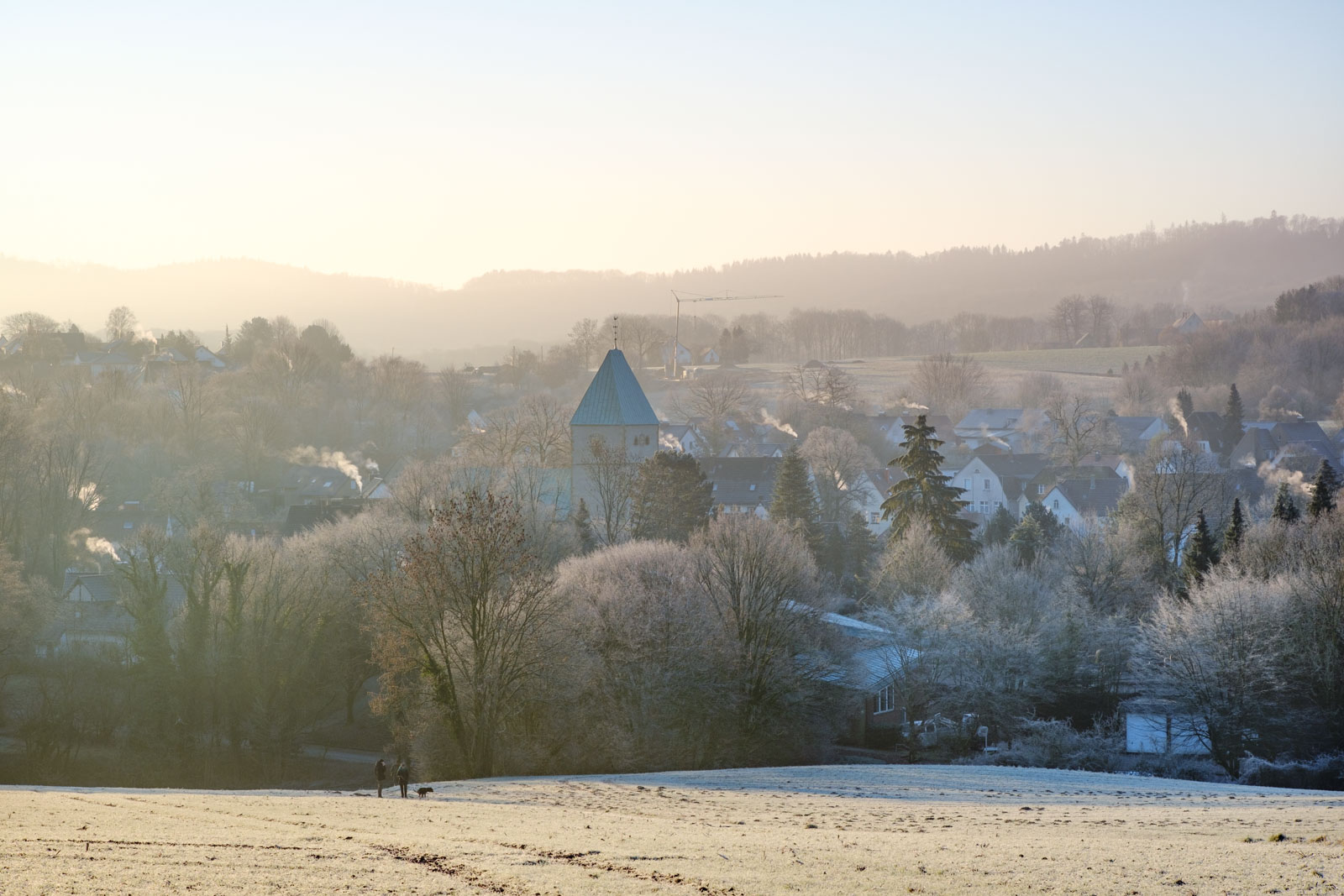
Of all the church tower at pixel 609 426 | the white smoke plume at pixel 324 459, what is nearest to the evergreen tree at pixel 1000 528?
the church tower at pixel 609 426

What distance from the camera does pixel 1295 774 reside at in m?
36.2

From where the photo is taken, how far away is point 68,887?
1329cm

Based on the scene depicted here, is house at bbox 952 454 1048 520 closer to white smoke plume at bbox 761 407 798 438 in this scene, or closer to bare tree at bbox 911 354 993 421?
white smoke plume at bbox 761 407 798 438

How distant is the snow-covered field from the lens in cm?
1406

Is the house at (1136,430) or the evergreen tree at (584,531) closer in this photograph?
the evergreen tree at (584,531)

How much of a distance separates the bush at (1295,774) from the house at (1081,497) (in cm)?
4268

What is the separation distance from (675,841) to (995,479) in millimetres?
84444

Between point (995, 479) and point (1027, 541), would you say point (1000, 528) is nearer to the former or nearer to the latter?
point (1027, 541)

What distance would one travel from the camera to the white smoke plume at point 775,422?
127 m

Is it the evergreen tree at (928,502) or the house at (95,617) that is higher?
the evergreen tree at (928,502)

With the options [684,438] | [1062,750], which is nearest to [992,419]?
[684,438]

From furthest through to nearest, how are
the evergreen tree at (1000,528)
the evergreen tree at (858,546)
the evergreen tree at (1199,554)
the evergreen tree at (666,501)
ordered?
the evergreen tree at (1000,528) < the evergreen tree at (858,546) < the evergreen tree at (666,501) < the evergreen tree at (1199,554)

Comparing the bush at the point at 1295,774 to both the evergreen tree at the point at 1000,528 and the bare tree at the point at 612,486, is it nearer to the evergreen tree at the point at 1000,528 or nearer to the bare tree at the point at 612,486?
the evergreen tree at the point at 1000,528

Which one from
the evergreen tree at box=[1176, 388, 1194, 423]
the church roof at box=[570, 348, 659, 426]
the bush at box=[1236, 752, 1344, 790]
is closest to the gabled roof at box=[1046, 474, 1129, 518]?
the church roof at box=[570, 348, 659, 426]
